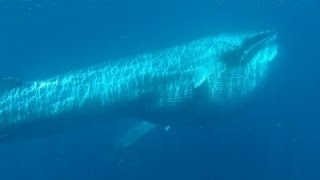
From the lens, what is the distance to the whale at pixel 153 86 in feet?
38.1

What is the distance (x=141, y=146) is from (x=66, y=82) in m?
5.37

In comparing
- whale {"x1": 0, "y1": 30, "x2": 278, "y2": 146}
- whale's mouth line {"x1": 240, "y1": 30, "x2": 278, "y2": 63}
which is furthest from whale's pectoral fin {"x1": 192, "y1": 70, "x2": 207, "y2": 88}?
whale's mouth line {"x1": 240, "y1": 30, "x2": 278, "y2": 63}

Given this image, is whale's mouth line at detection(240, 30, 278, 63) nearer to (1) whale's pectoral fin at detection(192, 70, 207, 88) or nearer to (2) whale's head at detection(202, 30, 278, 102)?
(2) whale's head at detection(202, 30, 278, 102)

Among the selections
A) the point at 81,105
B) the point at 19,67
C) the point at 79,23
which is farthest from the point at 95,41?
the point at 81,105

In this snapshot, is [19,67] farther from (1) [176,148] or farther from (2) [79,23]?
(1) [176,148]

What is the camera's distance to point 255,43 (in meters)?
15.1

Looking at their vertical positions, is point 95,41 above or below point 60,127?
above

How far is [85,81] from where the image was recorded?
12.5 m

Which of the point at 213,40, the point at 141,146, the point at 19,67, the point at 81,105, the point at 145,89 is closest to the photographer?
the point at 81,105

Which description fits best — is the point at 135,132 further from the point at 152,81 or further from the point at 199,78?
the point at 199,78

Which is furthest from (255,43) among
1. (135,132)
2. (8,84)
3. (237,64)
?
(8,84)

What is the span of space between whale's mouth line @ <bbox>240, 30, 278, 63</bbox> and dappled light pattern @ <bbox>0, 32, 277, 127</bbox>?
0.07 m

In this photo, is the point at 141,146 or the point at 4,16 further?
the point at 4,16

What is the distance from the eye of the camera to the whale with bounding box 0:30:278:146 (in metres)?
11.6
